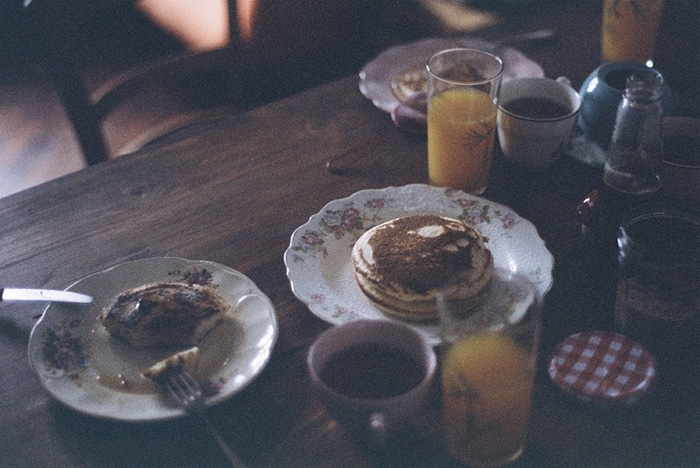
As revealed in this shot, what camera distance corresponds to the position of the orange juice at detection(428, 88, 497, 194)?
4.03 ft

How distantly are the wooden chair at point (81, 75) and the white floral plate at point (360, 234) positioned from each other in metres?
0.72

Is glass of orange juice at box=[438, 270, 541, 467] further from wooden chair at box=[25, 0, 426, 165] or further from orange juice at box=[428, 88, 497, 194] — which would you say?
wooden chair at box=[25, 0, 426, 165]

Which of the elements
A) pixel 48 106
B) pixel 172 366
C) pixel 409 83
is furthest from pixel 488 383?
pixel 48 106

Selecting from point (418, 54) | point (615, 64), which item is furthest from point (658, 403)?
point (418, 54)

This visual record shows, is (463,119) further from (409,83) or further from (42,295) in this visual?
(42,295)

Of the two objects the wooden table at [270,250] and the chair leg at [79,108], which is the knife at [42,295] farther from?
the chair leg at [79,108]

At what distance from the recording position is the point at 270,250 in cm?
117

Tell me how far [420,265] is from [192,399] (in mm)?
364

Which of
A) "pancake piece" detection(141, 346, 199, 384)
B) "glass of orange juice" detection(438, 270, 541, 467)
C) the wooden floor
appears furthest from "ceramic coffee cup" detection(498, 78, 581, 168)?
the wooden floor

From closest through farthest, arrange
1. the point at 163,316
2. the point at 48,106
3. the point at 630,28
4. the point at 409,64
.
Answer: the point at 163,316 < the point at 630,28 < the point at 409,64 < the point at 48,106

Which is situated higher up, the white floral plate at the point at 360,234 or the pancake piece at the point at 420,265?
the pancake piece at the point at 420,265

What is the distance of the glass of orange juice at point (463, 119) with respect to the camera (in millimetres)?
1228

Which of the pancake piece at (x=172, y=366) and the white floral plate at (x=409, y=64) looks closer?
the pancake piece at (x=172, y=366)

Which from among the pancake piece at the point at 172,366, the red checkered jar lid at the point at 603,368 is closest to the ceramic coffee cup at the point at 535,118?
the red checkered jar lid at the point at 603,368
